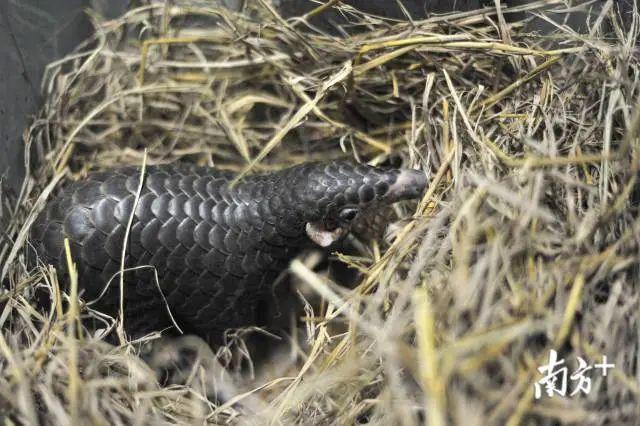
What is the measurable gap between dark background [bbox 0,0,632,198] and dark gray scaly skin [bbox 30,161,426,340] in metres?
0.27

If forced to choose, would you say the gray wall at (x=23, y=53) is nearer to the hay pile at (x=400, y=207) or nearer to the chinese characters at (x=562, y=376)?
the hay pile at (x=400, y=207)

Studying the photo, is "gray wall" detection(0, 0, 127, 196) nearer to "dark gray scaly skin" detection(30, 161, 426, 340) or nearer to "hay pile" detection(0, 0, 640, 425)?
"hay pile" detection(0, 0, 640, 425)

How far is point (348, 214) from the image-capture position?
1.83m

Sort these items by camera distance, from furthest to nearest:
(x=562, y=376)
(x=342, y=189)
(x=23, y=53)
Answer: (x=23, y=53)
(x=342, y=189)
(x=562, y=376)

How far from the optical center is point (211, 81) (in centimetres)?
220

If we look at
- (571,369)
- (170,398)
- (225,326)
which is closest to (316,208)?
(225,326)

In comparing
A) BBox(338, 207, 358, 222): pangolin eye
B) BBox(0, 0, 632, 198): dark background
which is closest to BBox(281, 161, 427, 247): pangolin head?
BBox(338, 207, 358, 222): pangolin eye

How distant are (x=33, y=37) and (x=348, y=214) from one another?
1128 mm

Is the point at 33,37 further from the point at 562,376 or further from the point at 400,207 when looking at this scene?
the point at 562,376

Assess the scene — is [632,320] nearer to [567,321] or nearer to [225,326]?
[567,321]

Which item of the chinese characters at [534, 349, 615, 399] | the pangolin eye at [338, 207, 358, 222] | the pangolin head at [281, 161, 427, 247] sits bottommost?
the chinese characters at [534, 349, 615, 399]

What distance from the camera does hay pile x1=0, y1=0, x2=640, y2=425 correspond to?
4.27ft

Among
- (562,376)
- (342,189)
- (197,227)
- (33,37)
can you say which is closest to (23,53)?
(33,37)

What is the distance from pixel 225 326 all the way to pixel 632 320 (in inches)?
44.8
